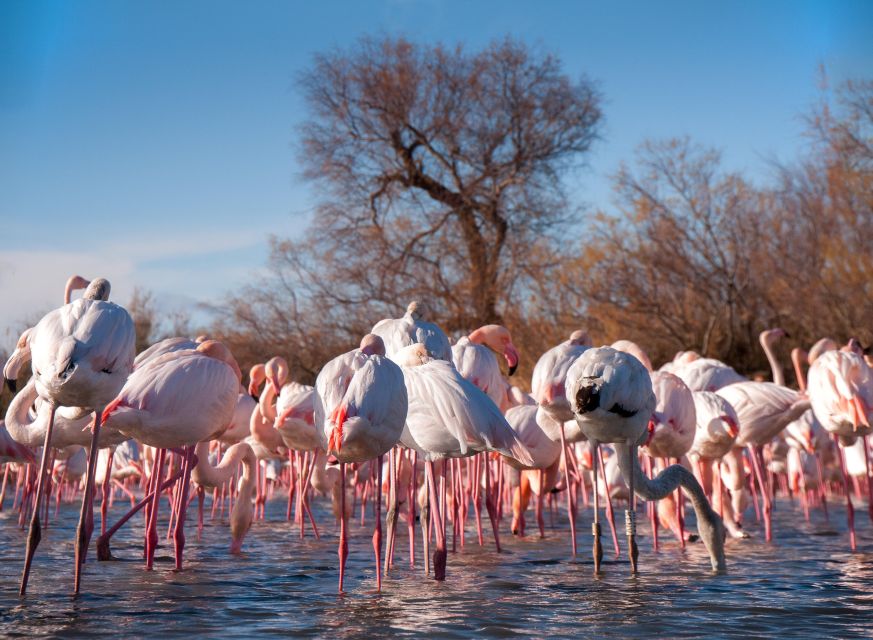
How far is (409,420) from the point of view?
488cm

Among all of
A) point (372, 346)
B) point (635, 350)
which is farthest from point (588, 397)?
point (635, 350)

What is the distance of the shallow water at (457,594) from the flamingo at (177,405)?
25.3 inches

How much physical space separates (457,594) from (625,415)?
117 cm

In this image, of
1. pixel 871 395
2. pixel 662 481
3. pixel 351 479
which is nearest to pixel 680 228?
pixel 351 479

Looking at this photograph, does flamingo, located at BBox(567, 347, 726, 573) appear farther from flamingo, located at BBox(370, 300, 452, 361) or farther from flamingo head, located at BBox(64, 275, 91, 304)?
flamingo head, located at BBox(64, 275, 91, 304)

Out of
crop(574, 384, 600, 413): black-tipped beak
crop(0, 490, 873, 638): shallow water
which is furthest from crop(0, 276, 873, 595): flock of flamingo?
crop(0, 490, 873, 638): shallow water

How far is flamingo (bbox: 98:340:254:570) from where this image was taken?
4.95 m

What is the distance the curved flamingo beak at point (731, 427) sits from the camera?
6.62 m

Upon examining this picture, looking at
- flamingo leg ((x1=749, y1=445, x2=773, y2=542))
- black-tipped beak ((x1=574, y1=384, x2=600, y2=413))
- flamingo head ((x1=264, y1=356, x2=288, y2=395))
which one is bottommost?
flamingo leg ((x1=749, y1=445, x2=773, y2=542))

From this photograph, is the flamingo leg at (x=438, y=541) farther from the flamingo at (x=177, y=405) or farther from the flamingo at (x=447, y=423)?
the flamingo at (x=177, y=405)

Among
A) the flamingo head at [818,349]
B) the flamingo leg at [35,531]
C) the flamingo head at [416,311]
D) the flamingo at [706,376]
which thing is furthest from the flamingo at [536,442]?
the flamingo leg at [35,531]

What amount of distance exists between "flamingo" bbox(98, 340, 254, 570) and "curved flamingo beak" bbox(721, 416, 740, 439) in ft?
10.6

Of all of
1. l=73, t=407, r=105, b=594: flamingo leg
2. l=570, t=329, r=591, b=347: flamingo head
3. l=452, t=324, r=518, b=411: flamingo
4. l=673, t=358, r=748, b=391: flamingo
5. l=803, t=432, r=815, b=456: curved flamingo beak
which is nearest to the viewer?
l=73, t=407, r=105, b=594: flamingo leg

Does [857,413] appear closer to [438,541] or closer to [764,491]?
[764,491]
